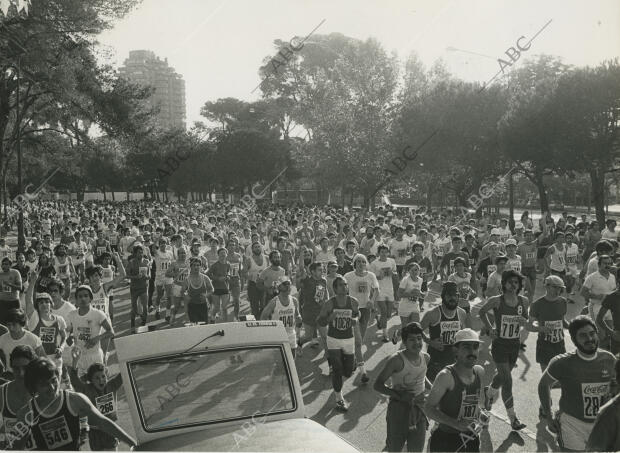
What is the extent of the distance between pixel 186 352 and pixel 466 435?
2.11m

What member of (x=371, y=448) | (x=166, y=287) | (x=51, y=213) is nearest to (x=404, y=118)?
(x=51, y=213)

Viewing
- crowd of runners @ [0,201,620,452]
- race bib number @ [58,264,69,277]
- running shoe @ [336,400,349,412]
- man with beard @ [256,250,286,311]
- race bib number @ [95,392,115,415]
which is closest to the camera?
crowd of runners @ [0,201,620,452]

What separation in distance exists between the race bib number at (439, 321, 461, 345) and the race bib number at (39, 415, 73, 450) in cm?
405

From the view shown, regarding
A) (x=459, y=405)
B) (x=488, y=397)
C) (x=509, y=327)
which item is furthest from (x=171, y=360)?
(x=509, y=327)

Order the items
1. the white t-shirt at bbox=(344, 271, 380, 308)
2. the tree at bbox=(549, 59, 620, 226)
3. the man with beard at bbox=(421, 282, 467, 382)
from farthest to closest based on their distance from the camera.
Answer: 1. the tree at bbox=(549, 59, 620, 226)
2. the white t-shirt at bbox=(344, 271, 380, 308)
3. the man with beard at bbox=(421, 282, 467, 382)

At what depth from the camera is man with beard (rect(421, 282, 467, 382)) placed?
6957mm

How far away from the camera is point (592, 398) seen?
495 centimetres

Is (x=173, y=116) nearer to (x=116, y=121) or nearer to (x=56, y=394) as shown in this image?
(x=116, y=121)

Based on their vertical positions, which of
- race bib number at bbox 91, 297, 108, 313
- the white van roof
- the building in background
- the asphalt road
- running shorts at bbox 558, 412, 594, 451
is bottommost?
the asphalt road

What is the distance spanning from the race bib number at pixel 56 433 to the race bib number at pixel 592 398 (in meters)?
3.67

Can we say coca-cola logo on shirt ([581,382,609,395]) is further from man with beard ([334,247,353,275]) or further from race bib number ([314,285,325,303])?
man with beard ([334,247,353,275])

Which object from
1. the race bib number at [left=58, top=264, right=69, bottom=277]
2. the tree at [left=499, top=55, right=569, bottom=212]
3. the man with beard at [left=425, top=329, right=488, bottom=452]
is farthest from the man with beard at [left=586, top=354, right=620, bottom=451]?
the tree at [left=499, top=55, right=569, bottom=212]

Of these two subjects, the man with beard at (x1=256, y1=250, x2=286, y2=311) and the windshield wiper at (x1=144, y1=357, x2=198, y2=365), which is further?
the man with beard at (x1=256, y1=250, x2=286, y2=311)

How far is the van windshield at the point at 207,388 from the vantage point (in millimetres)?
4031
